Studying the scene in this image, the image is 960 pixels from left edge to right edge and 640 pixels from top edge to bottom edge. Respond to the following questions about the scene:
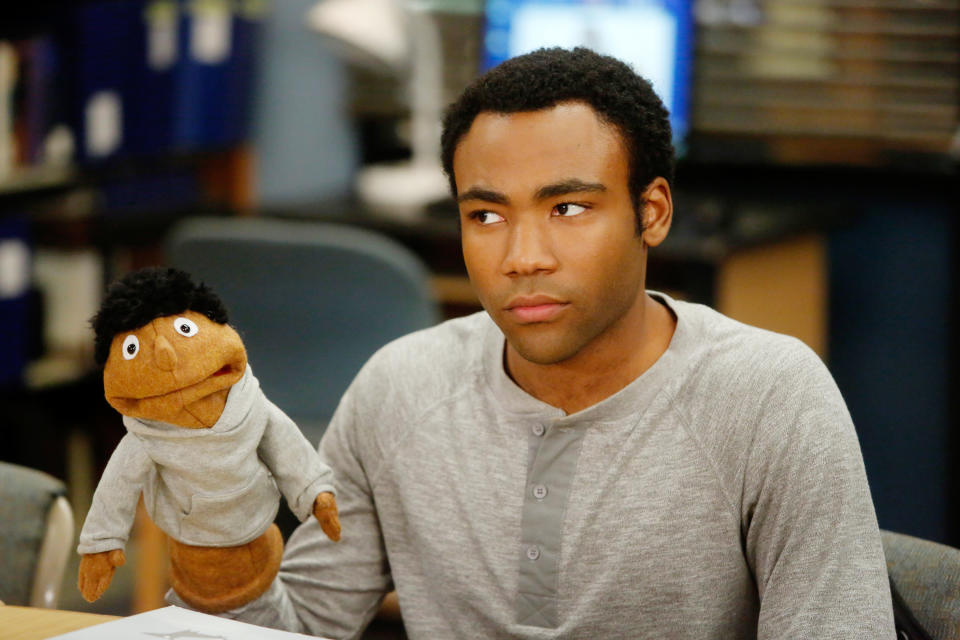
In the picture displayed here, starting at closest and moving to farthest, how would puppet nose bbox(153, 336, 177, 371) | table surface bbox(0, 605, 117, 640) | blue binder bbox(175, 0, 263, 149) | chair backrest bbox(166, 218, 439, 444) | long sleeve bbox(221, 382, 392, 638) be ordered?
puppet nose bbox(153, 336, 177, 371) < table surface bbox(0, 605, 117, 640) < long sleeve bbox(221, 382, 392, 638) < chair backrest bbox(166, 218, 439, 444) < blue binder bbox(175, 0, 263, 149)

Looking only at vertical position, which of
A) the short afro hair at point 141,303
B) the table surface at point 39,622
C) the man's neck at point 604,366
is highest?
the short afro hair at point 141,303

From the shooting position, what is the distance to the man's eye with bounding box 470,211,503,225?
106cm

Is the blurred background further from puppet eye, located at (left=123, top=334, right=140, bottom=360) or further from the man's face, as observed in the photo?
puppet eye, located at (left=123, top=334, right=140, bottom=360)

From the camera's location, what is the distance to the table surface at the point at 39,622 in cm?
94

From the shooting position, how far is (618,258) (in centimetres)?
106

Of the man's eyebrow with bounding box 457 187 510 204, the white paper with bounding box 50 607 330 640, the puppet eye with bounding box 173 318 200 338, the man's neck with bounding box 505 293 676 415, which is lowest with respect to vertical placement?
the white paper with bounding box 50 607 330 640

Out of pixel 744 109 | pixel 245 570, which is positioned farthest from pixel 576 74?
pixel 744 109

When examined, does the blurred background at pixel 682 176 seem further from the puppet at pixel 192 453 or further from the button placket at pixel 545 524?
the puppet at pixel 192 453

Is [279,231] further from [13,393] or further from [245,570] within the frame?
[245,570]

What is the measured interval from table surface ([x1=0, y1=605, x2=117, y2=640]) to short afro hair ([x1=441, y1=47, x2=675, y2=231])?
0.50 meters

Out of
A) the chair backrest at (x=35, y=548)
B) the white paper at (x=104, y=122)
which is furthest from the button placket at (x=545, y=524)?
the white paper at (x=104, y=122)

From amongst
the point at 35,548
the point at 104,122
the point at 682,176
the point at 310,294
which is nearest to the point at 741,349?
the point at 35,548

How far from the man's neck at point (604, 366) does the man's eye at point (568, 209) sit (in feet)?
0.43

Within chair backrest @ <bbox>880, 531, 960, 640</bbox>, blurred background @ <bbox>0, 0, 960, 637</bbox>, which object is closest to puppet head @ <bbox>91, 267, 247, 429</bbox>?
chair backrest @ <bbox>880, 531, 960, 640</bbox>
